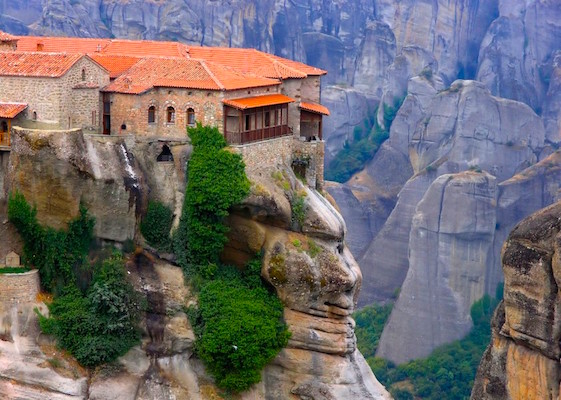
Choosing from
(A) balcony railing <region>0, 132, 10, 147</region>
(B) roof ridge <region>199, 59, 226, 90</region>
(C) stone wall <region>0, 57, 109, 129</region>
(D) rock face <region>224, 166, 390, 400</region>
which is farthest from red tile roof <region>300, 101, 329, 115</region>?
(A) balcony railing <region>0, 132, 10, 147</region>

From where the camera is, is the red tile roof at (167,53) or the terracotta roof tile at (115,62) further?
the red tile roof at (167,53)

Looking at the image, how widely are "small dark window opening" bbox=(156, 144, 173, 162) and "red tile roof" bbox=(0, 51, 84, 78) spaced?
4212 mm

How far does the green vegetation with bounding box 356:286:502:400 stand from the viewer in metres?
82.4

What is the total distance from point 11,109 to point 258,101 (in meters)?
8.38

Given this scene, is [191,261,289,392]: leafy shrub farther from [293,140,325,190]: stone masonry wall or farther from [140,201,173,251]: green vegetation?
[293,140,325,190]: stone masonry wall

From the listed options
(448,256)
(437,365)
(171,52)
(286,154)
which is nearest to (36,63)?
(171,52)

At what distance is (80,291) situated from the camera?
1957 inches

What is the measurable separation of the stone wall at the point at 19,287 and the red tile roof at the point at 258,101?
28.4ft

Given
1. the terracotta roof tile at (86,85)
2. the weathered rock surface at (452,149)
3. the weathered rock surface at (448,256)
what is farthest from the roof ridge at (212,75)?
the weathered rock surface at (452,149)

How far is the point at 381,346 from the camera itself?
292 ft

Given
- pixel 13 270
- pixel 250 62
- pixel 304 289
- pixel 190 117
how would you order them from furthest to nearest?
pixel 250 62, pixel 190 117, pixel 304 289, pixel 13 270

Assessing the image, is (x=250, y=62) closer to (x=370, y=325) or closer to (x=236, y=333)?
(x=236, y=333)

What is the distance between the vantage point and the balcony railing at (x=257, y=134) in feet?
167

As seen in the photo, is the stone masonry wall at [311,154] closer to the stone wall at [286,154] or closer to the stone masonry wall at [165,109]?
the stone wall at [286,154]
